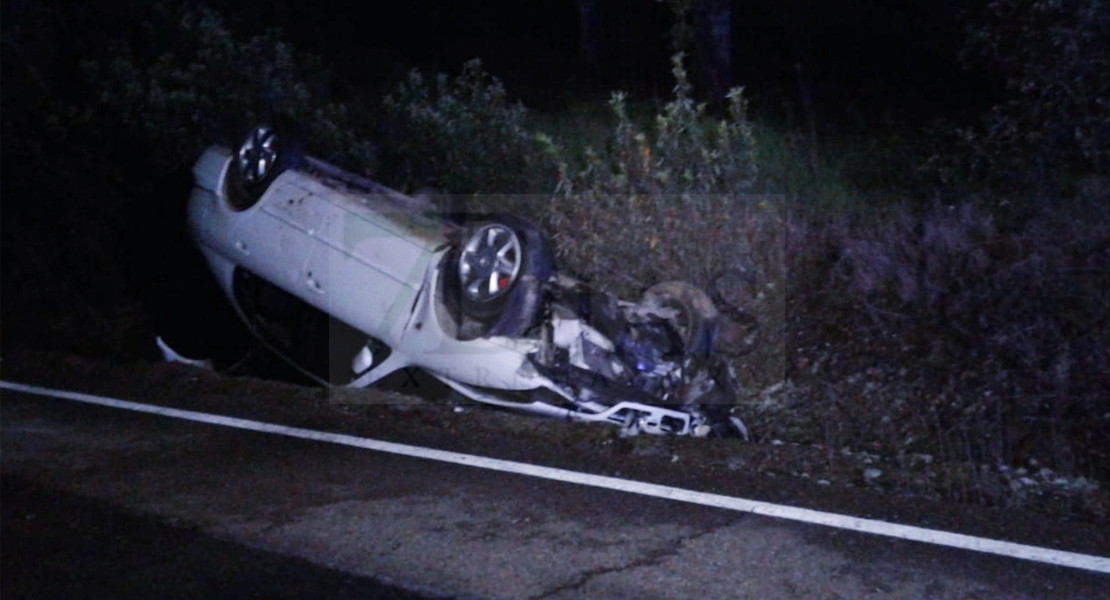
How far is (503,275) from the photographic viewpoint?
841 cm

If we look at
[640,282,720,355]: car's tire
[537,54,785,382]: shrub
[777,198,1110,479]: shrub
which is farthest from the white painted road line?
[537,54,785,382]: shrub

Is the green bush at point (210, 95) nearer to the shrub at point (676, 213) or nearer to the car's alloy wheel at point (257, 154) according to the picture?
the car's alloy wheel at point (257, 154)

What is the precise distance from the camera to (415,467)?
744 cm

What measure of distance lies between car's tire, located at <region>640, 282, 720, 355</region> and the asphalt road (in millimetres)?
1043

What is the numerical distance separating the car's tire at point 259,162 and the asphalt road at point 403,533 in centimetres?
212

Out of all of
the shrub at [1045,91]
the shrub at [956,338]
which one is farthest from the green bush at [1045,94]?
the shrub at [956,338]

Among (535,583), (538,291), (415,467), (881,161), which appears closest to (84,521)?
(415,467)

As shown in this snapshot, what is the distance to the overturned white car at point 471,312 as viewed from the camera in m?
8.35

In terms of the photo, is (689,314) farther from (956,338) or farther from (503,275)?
(956,338)

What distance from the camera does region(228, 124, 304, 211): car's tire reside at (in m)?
9.78

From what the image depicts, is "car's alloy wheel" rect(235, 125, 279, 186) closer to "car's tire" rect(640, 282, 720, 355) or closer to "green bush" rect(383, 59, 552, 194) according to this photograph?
"green bush" rect(383, 59, 552, 194)

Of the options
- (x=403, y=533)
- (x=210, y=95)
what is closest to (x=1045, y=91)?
(x=403, y=533)

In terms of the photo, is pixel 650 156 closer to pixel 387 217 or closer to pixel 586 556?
pixel 387 217

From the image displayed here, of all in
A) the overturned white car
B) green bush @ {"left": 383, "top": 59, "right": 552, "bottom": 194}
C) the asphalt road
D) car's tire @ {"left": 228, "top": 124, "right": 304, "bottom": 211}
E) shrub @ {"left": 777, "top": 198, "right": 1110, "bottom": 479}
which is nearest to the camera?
the asphalt road
